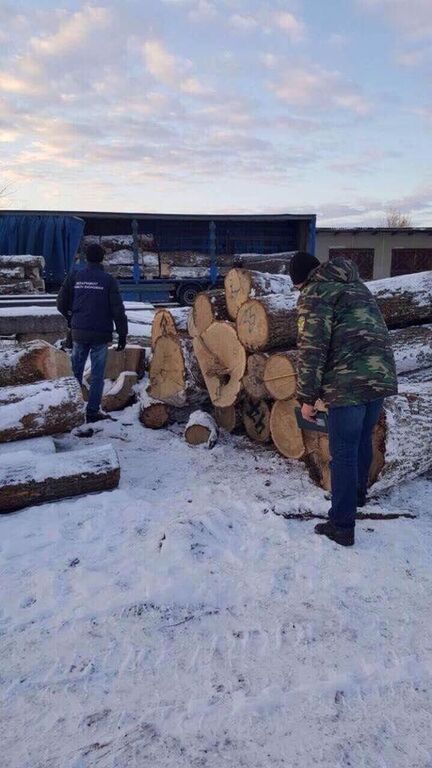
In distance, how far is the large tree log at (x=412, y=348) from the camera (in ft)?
16.6

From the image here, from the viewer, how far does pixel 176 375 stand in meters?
5.59

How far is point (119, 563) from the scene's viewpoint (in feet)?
10.0

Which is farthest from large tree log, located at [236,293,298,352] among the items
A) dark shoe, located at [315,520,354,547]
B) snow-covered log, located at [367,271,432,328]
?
dark shoe, located at [315,520,354,547]

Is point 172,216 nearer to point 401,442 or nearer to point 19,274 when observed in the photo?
point 19,274

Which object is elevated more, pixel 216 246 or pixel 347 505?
pixel 216 246

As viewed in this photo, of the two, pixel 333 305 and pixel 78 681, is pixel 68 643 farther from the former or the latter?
pixel 333 305

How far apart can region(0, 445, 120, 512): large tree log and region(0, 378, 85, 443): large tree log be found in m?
0.60

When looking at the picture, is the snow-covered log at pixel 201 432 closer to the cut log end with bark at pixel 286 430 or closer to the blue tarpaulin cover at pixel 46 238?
the cut log end with bark at pixel 286 430

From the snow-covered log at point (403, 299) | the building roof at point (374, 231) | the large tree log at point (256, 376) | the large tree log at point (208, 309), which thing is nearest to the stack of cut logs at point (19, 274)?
the large tree log at point (208, 309)

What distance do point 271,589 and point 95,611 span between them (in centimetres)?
94

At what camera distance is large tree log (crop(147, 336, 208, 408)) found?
5.52 m

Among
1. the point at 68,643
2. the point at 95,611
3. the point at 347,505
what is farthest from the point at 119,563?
the point at 347,505

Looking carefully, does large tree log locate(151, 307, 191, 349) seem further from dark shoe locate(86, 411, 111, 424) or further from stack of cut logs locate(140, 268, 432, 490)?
dark shoe locate(86, 411, 111, 424)

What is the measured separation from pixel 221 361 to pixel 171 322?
3.24ft
